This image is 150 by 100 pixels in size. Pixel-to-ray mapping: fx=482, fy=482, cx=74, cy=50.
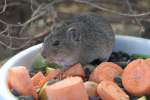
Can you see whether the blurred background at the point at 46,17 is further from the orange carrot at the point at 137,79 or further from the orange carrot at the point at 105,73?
the orange carrot at the point at 137,79

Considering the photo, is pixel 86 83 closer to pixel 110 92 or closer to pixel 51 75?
pixel 110 92

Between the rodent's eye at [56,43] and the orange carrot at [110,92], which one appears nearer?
the orange carrot at [110,92]

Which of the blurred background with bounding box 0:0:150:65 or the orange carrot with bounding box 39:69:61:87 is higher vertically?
the orange carrot with bounding box 39:69:61:87

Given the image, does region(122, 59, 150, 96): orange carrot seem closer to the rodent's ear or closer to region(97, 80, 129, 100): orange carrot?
region(97, 80, 129, 100): orange carrot

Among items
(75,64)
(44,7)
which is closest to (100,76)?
(75,64)

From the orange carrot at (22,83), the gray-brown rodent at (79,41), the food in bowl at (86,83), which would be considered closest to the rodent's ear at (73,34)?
the gray-brown rodent at (79,41)

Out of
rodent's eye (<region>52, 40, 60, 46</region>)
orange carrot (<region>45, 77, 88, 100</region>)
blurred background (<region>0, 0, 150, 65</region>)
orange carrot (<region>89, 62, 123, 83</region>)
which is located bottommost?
blurred background (<region>0, 0, 150, 65</region>)

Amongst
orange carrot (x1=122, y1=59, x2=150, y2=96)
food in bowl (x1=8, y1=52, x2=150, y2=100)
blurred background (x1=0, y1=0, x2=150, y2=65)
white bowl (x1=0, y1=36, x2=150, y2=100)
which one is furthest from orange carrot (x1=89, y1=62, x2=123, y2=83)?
blurred background (x1=0, y1=0, x2=150, y2=65)
